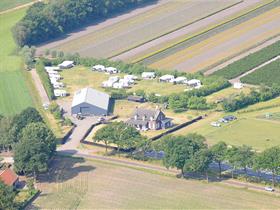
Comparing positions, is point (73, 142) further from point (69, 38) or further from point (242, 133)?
point (69, 38)

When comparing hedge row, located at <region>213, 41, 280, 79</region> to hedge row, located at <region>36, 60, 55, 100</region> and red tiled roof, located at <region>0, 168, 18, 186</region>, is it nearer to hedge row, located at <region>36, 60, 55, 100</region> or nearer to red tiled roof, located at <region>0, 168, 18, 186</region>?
hedge row, located at <region>36, 60, 55, 100</region>

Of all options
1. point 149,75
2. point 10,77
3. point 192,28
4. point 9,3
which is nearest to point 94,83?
point 149,75

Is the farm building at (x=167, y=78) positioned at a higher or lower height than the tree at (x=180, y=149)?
higher

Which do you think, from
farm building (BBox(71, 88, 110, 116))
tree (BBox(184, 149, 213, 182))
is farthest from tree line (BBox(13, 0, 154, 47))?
tree (BBox(184, 149, 213, 182))

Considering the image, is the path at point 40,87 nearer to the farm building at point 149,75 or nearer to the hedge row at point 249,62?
the farm building at point 149,75

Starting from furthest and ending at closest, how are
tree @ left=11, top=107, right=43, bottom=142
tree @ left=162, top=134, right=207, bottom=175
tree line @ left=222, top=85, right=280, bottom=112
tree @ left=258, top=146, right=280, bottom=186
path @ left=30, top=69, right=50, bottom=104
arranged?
1. path @ left=30, top=69, right=50, bottom=104
2. tree line @ left=222, top=85, right=280, bottom=112
3. tree @ left=11, top=107, right=43, bottom=142
4. tree @ left=162, top=134, right=207, bottom=175
5. tree @ left=258, top=146, right=280, bottom=186

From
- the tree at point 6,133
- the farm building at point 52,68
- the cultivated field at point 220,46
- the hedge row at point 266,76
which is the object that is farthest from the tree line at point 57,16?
the tree at point 6,133

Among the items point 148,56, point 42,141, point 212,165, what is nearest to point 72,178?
point 42,141
